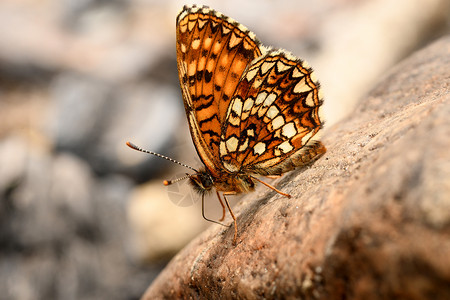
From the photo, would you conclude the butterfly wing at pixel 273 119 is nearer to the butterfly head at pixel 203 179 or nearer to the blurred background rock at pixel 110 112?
the butterfly head at pixel 203 179

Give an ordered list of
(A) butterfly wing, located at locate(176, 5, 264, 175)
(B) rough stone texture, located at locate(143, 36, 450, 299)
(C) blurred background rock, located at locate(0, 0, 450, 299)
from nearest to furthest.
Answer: (B) rough stone texture, located at locate(143, 36, 450, 299) → (A) butterfly wing, located at locate(176, 5, 264, 175) → (C) blurred background rock, located at locate(0, 0, 450, 299)

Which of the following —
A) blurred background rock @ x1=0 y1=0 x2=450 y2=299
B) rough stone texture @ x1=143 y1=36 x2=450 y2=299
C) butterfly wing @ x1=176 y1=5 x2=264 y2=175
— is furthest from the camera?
blurred background rock @ x1=0 y1=0 x2=450 y2=299

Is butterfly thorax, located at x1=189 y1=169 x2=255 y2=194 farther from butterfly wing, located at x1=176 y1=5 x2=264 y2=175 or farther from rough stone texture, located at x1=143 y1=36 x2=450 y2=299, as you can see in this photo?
rough stone texture, located at x1=143 y1=36 x2=450 y2=299

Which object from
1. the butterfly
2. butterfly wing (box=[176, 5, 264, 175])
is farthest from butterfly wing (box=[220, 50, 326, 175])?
butterfly wing (box=[176, 5, 264, 175])

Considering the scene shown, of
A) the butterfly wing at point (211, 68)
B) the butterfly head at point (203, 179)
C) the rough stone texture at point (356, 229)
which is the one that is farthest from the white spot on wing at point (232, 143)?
the rough stone texture at point (356, 229)

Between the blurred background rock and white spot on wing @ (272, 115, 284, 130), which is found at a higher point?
the blurred background rock

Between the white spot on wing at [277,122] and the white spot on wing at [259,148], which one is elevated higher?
the white spot on wing at [277,122]
